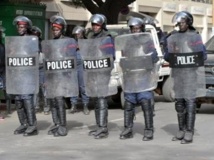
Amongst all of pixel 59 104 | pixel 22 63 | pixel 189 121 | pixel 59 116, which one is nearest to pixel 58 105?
pixel 59 104

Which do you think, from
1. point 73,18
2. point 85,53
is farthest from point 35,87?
point 73,18

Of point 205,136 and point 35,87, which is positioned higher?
point 35,87

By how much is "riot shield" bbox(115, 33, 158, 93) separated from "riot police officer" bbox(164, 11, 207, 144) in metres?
0.32

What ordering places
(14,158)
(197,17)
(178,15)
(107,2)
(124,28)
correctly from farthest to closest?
(197,17)
(107,2)
(124,28)
(178,15)
(14,158)

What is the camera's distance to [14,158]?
7.80 meters

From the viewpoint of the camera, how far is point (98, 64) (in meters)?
9.31

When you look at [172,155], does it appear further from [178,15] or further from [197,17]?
[197,17]

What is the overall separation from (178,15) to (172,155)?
218 centimetres

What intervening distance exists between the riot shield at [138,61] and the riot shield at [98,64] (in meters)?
0.29

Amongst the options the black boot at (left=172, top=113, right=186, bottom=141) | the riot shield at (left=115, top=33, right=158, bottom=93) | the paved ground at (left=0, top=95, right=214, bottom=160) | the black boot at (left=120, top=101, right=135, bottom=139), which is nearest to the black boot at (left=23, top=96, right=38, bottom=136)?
the paved ground at (left=0, top=95, right=214, bottom=160)

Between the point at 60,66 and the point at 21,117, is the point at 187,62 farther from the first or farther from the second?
the point at 21,117

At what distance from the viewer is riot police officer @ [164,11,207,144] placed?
8828mm

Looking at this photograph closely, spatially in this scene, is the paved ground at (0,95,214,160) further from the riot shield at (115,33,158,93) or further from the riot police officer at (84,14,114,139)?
the riot shield at (115,33,158,93)

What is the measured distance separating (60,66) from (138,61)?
131cm
